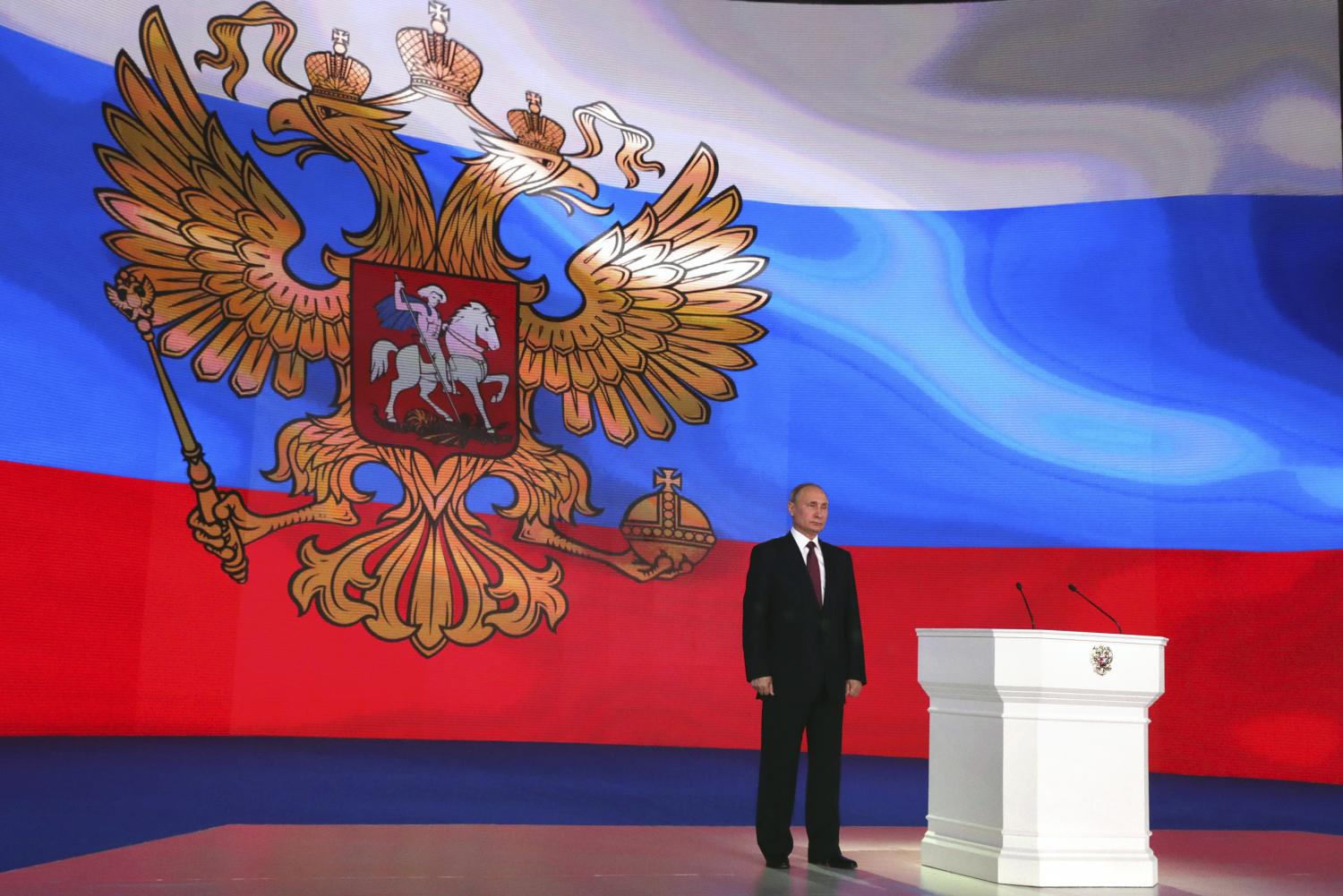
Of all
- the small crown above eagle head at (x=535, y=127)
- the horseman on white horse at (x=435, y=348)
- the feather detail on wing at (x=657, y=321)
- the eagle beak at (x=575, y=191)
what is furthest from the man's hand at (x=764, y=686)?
the small crown above eagle head at (x=535, y=127)

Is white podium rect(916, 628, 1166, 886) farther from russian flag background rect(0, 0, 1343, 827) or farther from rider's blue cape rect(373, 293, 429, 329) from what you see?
rider's blue cape rect(373, 293, 429, 329)

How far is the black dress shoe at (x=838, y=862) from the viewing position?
403 centimetres

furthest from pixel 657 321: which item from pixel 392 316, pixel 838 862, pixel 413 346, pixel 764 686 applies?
pixel 838 862

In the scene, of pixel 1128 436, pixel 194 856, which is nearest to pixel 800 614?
pixel 194 856

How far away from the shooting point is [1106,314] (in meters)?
9.41

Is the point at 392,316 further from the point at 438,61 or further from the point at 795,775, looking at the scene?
the point at 795,775

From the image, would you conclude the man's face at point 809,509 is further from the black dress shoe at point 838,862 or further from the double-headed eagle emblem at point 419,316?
the double-headed eagle emblem at point 419,316

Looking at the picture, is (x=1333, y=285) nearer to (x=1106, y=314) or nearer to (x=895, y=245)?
(x=1106, y=314)

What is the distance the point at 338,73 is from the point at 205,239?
1.53 meters

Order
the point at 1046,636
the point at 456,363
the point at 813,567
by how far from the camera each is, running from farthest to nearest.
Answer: the point at 456,363 < the point at 813,567 < the point at 1046,636

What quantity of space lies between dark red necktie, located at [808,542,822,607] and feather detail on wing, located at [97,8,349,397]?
5256 mm

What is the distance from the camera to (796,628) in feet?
13.4

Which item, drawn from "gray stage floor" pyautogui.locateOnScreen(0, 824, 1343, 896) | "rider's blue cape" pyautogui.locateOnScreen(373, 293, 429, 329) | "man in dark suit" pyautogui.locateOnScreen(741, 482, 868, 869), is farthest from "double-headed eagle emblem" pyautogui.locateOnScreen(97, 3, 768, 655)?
"man in dark suit" pyautogui.locateOnScreen(741, 482, 868, 869)

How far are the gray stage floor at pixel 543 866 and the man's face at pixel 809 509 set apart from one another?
1056 mm
